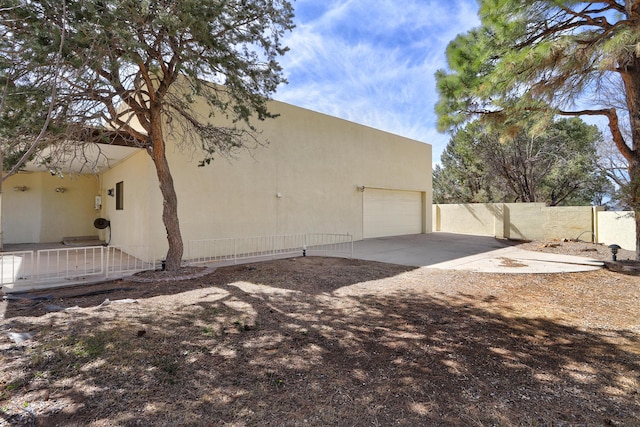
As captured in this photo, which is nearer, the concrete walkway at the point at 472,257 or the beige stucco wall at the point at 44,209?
the concrete walkway at the point at 472,257

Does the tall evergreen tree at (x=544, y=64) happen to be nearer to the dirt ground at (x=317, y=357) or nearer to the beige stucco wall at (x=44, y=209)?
the dirt ground at (x=317, y=357)

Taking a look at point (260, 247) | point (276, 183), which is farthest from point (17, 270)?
point (276, 183)

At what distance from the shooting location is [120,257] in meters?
8.46

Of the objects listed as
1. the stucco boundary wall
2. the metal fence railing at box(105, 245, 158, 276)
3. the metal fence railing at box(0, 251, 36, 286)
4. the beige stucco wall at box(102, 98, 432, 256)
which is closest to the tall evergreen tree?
the stucco boundary wall

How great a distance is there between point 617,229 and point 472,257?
602 cm

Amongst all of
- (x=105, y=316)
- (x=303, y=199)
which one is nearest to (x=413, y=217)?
(x=303, y=199)

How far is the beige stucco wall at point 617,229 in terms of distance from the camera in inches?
416

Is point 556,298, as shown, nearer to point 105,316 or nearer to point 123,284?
point 105,316

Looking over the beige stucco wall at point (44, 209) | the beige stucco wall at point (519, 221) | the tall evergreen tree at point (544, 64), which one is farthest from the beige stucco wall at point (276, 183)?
the tall evergreen tree at point (544, 64)

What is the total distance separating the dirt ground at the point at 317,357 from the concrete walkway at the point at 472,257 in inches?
89.6

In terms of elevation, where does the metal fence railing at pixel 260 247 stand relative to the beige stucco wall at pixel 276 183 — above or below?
below

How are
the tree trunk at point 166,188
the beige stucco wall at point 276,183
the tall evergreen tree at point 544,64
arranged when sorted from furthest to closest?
the beige stucco wall at point 276,183 < the tree trunk at point 166,188 < the tall evergreen tree at point 544,64

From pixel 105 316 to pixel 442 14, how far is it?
10.7 m

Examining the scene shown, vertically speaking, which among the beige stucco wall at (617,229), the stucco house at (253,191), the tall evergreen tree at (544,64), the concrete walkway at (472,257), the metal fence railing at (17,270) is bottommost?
the concrete walkway at (472,257)
